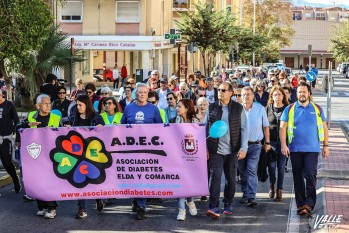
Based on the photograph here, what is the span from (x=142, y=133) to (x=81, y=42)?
3759 cm

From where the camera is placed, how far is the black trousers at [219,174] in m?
10.9

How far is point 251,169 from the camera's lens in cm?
1182

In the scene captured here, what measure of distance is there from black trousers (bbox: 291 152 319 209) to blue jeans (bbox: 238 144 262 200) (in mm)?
853

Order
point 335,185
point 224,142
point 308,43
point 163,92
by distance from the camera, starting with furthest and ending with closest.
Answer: point 308,43 → point 163,92 → point 335,185 → point 224,142

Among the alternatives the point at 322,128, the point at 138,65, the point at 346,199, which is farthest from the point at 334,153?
the point at 138,65

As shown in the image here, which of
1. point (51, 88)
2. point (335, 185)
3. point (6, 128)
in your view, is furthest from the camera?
point (51, 88)

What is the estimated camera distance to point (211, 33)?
46531mm

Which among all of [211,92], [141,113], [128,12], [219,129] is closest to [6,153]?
[141,113]

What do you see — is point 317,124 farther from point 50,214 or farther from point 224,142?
point 50,214

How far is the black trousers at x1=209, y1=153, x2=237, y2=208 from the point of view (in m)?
10.9

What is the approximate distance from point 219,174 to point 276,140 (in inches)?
67.5

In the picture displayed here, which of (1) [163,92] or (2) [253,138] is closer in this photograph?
(2) [253,138]

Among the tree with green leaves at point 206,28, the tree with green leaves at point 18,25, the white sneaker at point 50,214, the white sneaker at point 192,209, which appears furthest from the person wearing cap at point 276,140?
the tree with green leaves at point 206,28

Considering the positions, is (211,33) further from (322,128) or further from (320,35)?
(320,35)
